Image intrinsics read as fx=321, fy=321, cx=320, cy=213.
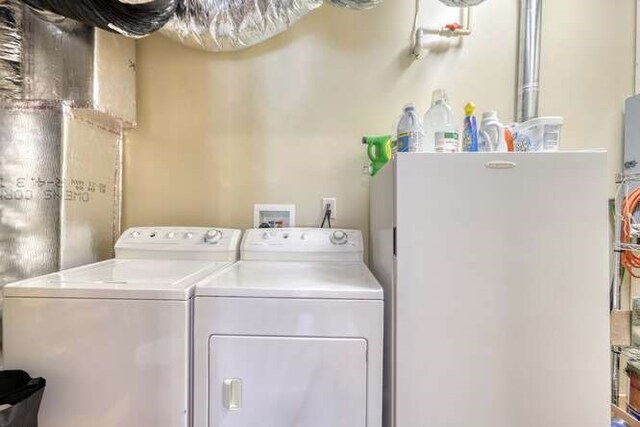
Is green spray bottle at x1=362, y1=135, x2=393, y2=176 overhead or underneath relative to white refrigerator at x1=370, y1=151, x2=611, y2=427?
overhead

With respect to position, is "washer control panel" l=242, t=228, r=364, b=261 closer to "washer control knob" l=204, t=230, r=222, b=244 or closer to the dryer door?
"washer control knob" l=204, t=230, r=222, b=244

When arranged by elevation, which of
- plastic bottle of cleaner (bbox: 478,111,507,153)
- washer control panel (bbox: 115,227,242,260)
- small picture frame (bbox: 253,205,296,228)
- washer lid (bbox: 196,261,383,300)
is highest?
plastic bottle of cleaner (bbox: 478,111,507,153)

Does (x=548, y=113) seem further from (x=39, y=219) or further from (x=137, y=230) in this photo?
(x=39, y=219)

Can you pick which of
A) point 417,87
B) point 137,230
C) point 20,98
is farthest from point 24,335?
point 417,87

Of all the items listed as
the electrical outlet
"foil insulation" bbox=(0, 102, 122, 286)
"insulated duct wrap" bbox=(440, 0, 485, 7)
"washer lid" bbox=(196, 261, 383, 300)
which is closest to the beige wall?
the electrical outlet

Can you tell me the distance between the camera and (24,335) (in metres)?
0.98

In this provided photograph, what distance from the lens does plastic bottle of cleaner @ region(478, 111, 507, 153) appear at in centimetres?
114

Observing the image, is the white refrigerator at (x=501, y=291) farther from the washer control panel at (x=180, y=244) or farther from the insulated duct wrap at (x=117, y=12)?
the insulated duct wrap at (x=117, y=12)

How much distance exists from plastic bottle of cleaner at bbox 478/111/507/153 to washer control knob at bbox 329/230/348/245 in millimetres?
712

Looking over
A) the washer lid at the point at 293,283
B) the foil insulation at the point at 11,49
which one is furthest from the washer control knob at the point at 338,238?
the foil insulation at the point at 11,49

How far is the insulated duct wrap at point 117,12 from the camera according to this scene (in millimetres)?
1198

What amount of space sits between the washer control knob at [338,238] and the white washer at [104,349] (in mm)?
749

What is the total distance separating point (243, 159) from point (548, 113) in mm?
1672

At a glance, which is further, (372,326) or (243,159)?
(243,159)
